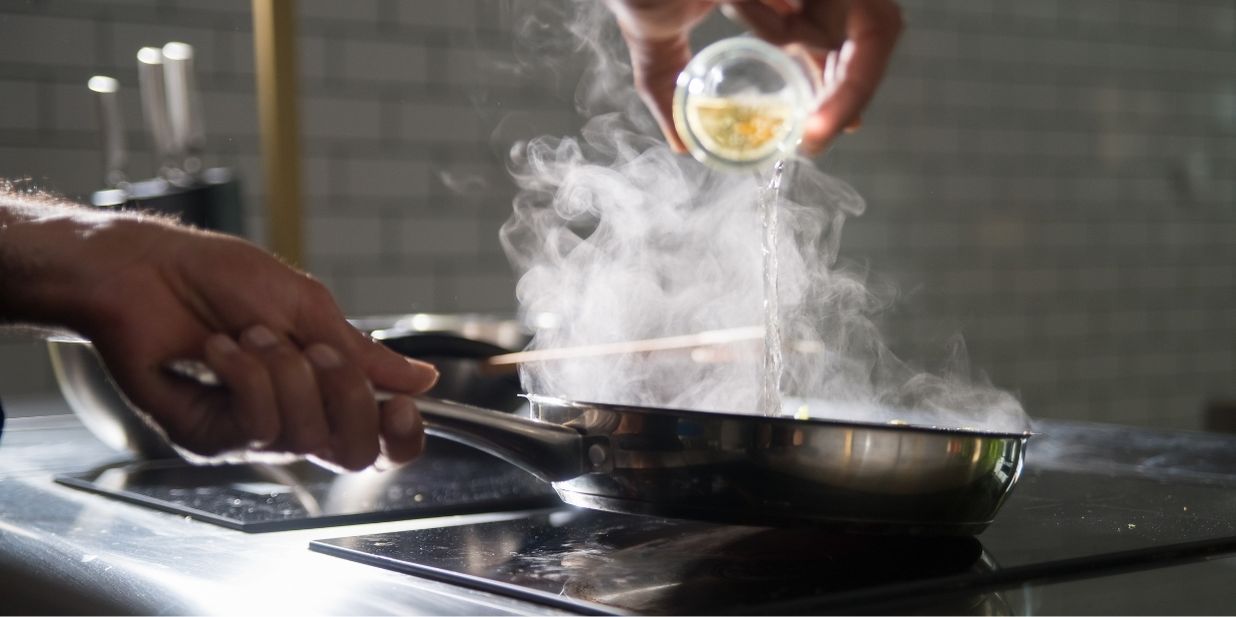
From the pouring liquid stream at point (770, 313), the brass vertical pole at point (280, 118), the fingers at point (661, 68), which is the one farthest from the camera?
the brass vertical pole at point (280, 118)

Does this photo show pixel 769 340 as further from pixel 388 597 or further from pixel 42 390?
pixel 42 390

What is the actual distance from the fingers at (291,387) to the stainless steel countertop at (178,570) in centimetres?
7

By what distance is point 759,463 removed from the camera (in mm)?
635

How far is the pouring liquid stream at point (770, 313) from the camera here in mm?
943

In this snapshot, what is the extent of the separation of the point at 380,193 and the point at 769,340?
162 centimetres

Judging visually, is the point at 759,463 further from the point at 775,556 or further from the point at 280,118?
the point at 280,118

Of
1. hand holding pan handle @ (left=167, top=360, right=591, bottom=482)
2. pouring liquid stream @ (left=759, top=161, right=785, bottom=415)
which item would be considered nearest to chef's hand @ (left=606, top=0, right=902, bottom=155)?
pouring liquid stream @ (left=759, top=161, right=785, bottom=415)

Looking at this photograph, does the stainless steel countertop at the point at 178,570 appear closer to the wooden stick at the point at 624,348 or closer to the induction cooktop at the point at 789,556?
the induction cooktop at the point at 789,556

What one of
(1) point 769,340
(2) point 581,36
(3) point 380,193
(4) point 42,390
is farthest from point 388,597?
(2) point 581,36

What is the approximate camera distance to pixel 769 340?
1001 millimetres

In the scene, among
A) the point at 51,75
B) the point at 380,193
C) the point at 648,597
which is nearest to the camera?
the point at 648,597

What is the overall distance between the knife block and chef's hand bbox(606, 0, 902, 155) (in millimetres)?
575

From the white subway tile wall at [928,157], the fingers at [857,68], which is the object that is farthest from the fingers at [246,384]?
the white subway tile wall at [928,157]

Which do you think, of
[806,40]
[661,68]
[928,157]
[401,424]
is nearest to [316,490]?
[401,424]
